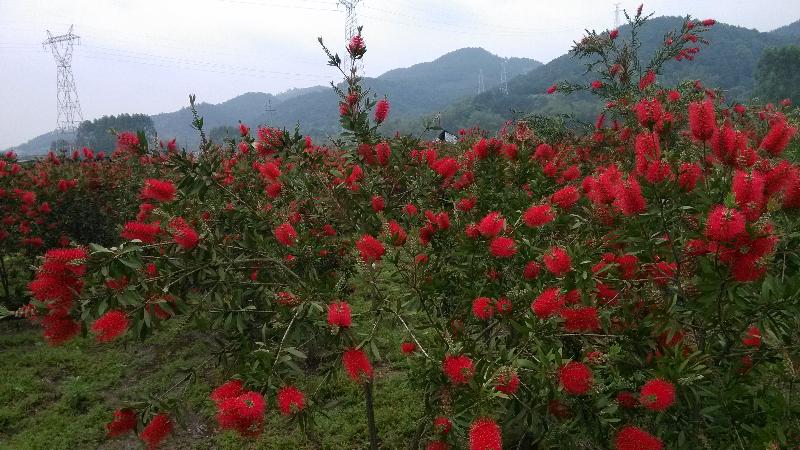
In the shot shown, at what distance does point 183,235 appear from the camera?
200cm

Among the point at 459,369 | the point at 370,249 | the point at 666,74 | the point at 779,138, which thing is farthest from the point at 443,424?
the point at 666,74

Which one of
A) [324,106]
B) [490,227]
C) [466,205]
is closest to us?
[490,227]

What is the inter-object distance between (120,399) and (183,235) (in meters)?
3.50

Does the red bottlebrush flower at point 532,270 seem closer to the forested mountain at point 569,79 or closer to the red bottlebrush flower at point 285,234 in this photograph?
the red bottlebrush flower at point 285,234

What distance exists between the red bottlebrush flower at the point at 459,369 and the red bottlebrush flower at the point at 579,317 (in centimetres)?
46

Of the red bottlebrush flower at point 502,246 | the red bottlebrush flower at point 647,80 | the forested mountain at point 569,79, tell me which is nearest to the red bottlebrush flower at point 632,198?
the red bottlebrush flower at point 502,246

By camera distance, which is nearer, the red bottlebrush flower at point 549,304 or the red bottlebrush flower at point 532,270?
the red bottlebrush flower at point 549,304

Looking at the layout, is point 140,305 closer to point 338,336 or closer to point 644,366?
point 338,336

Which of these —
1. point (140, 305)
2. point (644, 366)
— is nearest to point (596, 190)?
point (644, 366)

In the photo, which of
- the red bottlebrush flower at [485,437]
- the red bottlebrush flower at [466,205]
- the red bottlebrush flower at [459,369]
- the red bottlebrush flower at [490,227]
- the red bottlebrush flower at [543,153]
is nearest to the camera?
the red bottlebrush flower at [485,437]

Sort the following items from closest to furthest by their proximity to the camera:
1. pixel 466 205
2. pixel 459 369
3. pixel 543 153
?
pixel 459 369, pixel 466 205, pixel 543 153

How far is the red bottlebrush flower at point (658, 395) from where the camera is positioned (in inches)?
58.0

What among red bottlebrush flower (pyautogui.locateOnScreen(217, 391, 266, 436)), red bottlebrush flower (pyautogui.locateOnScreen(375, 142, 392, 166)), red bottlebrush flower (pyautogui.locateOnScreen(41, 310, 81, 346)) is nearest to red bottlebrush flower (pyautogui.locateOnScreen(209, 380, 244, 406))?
red bottlebrush flower (pyautogui.locateOnScreen(217, 391, 266, 436))

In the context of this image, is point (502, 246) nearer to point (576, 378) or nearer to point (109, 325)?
point (576, 378)
